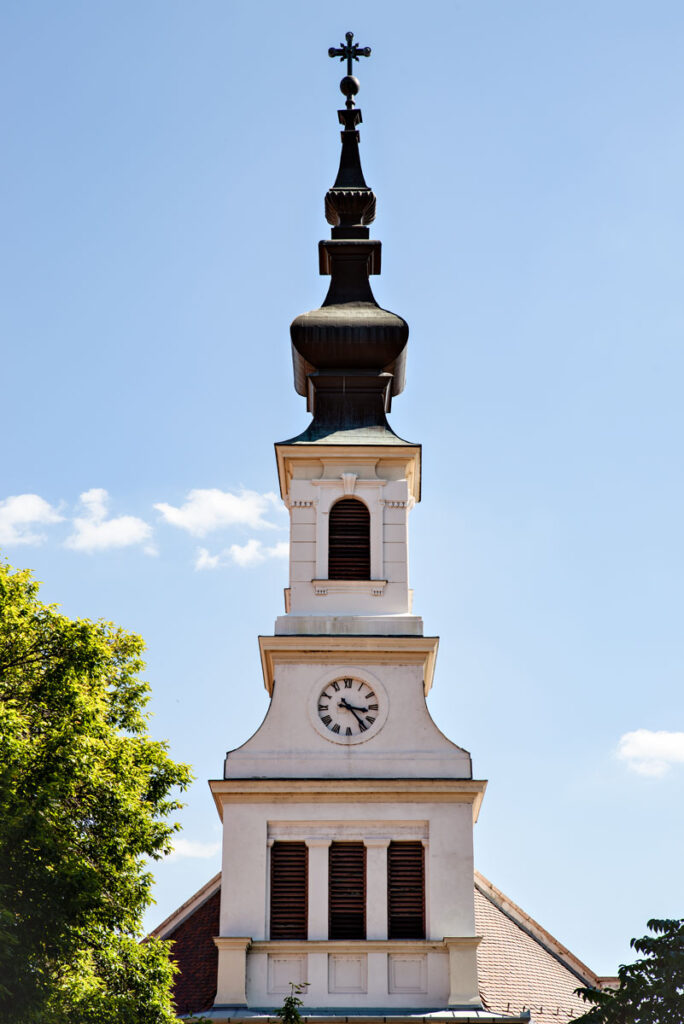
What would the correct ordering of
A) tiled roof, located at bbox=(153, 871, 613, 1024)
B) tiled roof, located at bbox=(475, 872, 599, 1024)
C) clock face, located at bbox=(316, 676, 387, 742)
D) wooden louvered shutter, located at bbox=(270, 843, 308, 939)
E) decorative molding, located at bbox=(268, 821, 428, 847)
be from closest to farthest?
wooden louvered shutter, located at bbox=(270, 843, 308, 939)
decorative molding, located at bbox=(268, 821, 428, 847)
tiled roof, located at bbox=(153, 871, 613, 1024)
tiled roof, located at bbox=(475, 872, 599, 1024)
clock face, located at bbox=(316, 676, 387, 742)

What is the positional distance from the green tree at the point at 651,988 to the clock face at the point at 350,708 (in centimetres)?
747

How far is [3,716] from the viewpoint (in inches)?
830

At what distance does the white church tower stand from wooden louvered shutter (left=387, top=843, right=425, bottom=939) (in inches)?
0.9

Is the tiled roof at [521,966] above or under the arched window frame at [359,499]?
under

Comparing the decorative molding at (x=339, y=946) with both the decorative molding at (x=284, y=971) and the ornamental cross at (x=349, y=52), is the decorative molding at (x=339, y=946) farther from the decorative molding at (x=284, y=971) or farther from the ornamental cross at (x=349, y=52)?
the ornamental cross at (x=349, y=52)

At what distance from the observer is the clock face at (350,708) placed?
26.2 metres

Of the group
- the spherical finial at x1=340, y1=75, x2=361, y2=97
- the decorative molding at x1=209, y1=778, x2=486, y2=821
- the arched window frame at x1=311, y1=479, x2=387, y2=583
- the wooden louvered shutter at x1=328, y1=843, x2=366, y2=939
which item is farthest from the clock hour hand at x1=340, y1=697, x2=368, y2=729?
the spherical finial at x1=340, y1=75, x2=361, y2=97

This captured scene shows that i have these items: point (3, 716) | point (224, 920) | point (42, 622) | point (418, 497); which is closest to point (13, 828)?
point (3, 716)

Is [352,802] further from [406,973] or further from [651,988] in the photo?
[651,988]

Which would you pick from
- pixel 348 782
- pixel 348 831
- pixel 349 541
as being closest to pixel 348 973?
pixel 348 831

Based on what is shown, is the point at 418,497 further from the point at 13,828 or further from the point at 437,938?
the point at 13,828

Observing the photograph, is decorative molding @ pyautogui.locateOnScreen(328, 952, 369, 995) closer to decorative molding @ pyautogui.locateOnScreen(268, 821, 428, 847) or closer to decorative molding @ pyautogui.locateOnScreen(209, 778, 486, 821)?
decorative molding @ pyautogui.locateOnScreen(268, 821, 428, 847)

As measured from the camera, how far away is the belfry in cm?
2416

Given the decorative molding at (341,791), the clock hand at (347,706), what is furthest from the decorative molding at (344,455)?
the decorative molding at (341,791)
